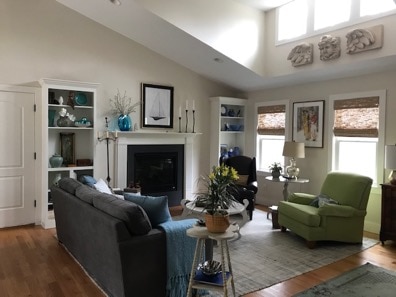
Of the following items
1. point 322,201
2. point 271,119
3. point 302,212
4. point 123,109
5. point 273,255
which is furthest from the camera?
point 271,119

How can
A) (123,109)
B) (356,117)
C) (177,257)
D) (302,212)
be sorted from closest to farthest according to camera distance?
1. (177,257)
2. (302,212)
3. (356,117)
4. (123,109)

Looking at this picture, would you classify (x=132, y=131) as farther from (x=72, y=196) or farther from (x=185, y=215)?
(x=72, y=196)

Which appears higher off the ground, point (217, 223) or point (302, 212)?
point (217, 223)

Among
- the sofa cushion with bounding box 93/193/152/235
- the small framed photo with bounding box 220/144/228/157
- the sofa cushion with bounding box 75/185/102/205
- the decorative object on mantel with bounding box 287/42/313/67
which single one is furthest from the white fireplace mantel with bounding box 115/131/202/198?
the sofa cushion with bounding box 93/193/152/235

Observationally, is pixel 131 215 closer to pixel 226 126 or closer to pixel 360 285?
pixel 360 285

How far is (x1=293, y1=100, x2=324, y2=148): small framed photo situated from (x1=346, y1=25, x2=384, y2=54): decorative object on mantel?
119 cm

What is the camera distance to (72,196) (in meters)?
3.38

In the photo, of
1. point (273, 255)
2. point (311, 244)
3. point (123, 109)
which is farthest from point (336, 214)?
point (123, 109)

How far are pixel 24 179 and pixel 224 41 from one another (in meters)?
3.74

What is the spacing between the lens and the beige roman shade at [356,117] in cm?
474

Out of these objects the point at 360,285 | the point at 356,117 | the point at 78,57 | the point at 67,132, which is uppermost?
the point at 78,57

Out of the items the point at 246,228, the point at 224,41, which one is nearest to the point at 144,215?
the point at 246,228

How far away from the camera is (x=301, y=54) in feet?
16.5

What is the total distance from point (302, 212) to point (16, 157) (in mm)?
4134
